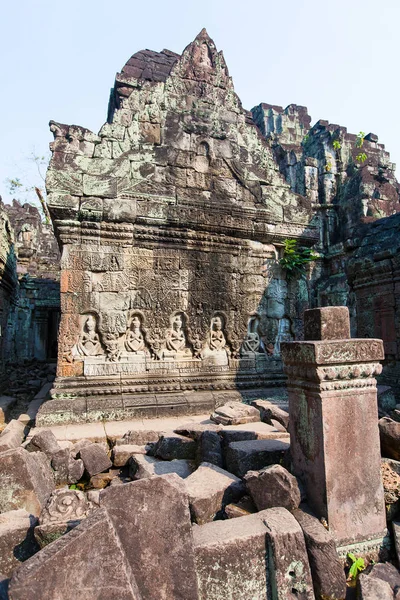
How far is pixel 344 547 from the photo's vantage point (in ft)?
8.39

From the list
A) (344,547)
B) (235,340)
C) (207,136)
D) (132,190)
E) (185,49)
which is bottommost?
(344,547)

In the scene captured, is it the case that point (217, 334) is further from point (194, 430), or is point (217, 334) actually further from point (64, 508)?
point (64, 508)

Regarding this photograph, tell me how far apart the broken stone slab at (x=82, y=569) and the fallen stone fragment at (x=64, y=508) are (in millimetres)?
629

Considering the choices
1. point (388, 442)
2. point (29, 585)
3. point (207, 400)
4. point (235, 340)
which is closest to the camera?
point (29, 585)

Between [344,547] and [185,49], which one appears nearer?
[344,547]

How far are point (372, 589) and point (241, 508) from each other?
35.1 inches

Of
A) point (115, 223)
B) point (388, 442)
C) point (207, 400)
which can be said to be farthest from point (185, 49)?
point (388, 442)

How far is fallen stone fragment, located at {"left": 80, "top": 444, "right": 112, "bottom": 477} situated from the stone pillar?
2032 mm

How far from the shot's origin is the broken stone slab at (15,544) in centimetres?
232

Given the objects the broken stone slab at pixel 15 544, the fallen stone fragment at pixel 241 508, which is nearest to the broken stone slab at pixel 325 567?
the fallen stone fragment at pixel 241 508

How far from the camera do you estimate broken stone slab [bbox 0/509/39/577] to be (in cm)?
232

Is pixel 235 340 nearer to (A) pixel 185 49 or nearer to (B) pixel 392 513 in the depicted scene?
(B) pixel 392 513

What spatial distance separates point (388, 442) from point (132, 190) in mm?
5280

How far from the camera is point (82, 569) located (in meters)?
1.81
